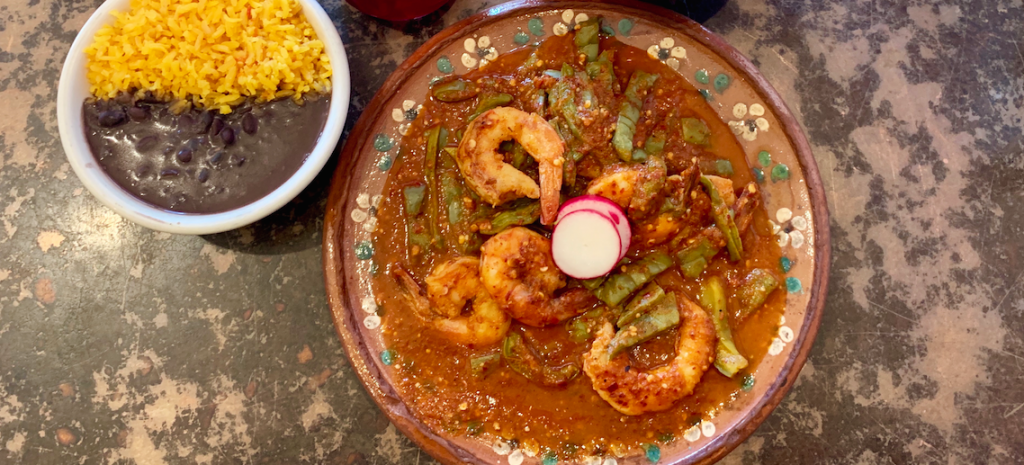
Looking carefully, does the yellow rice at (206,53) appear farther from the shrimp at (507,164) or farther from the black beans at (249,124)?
the shrimp at (507,164)

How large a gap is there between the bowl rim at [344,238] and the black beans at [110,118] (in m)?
0.78

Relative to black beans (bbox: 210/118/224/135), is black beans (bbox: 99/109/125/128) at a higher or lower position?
higher

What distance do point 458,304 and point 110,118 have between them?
143cm

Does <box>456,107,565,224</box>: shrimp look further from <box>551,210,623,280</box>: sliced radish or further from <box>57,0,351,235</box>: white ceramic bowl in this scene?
<box>57,0,351,235</box>: white ceramic bowl

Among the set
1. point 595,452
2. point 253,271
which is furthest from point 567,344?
point 253,271

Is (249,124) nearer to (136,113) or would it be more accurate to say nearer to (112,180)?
(136,113)

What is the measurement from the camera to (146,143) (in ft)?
7.07

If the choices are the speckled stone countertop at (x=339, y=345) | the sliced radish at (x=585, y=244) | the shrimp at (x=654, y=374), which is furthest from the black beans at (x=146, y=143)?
the shrimp at (x=654, y=374)

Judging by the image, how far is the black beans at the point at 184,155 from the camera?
214 cm

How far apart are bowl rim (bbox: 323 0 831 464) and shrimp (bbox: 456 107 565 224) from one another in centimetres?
43

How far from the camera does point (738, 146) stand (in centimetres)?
234

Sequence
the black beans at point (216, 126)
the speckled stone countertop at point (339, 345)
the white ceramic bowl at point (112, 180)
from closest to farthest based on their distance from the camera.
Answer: the white ceramic bowl at point (112, 180), the black beans at point (216, 126), the speckled stone countertop at point (339, 345)

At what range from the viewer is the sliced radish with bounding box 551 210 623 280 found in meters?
2.12

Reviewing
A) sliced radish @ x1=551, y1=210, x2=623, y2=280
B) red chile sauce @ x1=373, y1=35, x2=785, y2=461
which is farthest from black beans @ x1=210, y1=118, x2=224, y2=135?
sliced radish @ x1=551, y1=210, x2=623, y2=280
